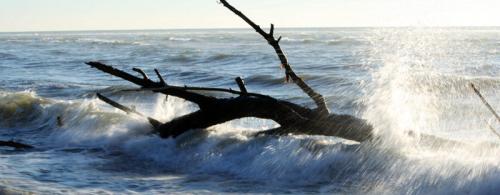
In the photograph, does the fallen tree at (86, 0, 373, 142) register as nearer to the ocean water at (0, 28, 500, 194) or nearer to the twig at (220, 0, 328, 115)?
the twig at (220, 0, 328, 115)

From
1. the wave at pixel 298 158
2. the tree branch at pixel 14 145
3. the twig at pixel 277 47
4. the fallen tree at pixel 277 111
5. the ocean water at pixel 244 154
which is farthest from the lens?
the tree branch at pixel 14 145

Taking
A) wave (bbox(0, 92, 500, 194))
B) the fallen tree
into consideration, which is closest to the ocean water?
wave (bbox(0, 92, 500, 194))

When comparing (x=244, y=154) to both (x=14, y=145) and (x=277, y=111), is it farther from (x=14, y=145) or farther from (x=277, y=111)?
(x=14, y=145)

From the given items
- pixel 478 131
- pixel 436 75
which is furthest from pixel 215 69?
pixel 478 131

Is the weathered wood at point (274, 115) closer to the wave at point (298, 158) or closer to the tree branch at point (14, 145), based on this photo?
the wave at point (298, 158)

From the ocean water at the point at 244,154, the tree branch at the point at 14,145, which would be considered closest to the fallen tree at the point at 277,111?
the ocean water at the point at 244,154

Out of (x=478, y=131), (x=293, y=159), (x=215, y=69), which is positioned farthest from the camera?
(x=215, y=69)

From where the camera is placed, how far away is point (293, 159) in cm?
762

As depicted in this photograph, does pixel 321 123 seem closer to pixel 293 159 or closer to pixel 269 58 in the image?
pixel 293 159

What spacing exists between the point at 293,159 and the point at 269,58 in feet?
82.2

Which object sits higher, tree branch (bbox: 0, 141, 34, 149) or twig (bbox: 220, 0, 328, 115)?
twig (bbox: 220, 0, 328, 115)

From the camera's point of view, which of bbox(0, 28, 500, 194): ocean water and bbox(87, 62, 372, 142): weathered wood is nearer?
bbox(0, 28, 500, 194): ocean water

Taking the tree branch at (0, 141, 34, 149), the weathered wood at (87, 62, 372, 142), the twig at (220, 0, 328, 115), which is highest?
the twig at (220, 0, 328, 115)

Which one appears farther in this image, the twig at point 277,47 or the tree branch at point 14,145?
the tree branch at point 14,145
